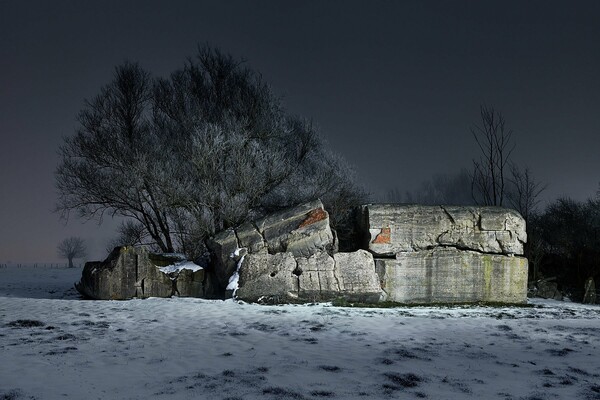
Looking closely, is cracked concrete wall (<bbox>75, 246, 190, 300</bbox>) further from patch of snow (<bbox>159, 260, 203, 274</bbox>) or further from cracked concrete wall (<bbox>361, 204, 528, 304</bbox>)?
cracked concrete wall (<bbox>361, 204, 528, 304</bbox>)

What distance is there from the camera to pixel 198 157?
16.0m

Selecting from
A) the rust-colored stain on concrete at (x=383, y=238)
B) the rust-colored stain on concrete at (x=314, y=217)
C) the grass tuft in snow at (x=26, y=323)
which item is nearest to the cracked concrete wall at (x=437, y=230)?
the rust-colored stain on concrete at (x=383, y=238)

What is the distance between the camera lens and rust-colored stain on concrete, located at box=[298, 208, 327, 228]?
12.0m

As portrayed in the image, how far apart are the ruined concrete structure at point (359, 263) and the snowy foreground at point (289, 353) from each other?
1307 millimetres

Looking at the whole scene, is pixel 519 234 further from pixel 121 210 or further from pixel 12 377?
pixel 121 210

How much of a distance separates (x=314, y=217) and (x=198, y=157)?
572 cm

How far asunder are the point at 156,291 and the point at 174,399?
751 cm

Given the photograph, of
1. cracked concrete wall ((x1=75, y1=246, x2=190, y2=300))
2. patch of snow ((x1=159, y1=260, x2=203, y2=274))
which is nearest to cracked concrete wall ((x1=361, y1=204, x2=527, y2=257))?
patch of snow ((x1=159, y1=260, x2=203, y2=274))

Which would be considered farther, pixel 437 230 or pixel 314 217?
pixel 314 217

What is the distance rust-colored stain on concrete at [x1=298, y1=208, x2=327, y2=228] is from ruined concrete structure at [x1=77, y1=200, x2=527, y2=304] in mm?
27

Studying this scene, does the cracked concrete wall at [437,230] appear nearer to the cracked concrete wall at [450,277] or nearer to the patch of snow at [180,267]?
the cracked concrete wall at [450,277]

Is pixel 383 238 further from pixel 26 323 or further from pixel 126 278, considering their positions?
pixel 26 323

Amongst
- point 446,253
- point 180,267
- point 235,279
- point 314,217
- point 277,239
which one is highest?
point 314,217

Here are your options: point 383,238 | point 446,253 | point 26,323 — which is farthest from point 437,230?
point 26,323
